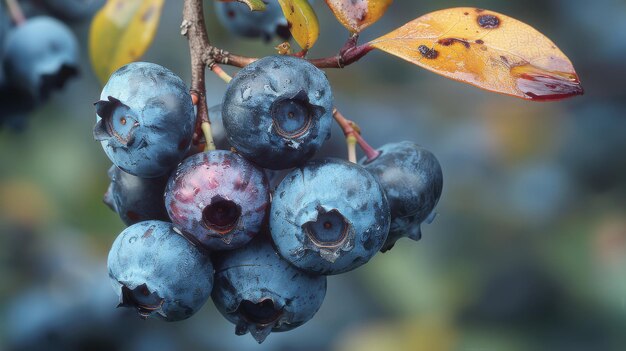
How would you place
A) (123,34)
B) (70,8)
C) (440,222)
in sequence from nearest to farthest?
(123,34) < (70,8) < (440,222)

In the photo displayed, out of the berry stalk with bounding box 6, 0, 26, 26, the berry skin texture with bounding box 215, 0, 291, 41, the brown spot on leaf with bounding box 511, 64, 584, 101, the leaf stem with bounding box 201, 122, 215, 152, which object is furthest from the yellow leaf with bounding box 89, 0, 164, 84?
the brown spot on leaf with bounding box 511, 64, 584, 101

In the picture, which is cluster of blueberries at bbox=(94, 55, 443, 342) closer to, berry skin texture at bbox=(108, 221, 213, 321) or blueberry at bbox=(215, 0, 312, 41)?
berry skin texture at bbox=(108, 221, 213, 321)

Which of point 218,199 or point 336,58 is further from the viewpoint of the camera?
point 336,58

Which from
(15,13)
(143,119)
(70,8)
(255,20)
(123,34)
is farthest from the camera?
(70,8)

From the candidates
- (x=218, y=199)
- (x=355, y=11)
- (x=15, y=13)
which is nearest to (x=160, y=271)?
(x=218, y=199)

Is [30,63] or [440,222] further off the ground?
[30,63]

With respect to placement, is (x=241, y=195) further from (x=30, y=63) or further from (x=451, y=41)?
(x=30, y=63)

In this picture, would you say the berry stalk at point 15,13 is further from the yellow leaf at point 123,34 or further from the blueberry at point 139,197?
the blueberry at point 139,197
